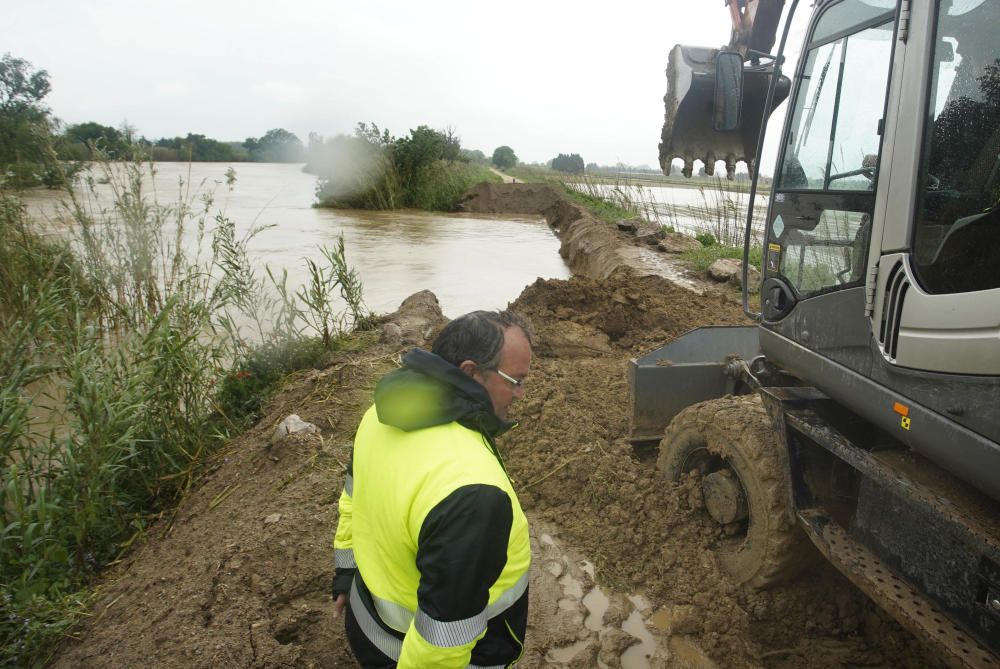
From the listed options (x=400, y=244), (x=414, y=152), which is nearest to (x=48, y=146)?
(x=400, y=244)

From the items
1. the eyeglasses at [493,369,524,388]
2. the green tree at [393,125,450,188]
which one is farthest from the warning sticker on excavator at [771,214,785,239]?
the green tree at [393,125,450,188]

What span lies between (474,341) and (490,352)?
0.05 metres

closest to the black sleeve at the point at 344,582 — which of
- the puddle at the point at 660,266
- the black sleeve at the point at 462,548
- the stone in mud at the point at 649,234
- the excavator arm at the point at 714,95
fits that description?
the black sleeve at the point at 462,548

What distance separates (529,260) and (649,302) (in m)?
8.35

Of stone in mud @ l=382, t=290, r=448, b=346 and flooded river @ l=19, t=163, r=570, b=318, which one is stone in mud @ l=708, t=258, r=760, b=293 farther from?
stone in mud @ l=382, t=290, r=448, b=346

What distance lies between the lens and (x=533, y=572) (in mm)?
3375

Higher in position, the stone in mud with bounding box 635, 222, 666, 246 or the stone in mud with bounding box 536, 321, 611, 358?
the stone in mud with bounding box 635, 222, 666, 246

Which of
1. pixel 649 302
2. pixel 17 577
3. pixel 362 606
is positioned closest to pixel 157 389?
pixel 17 577

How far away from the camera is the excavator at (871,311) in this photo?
73.7 inches

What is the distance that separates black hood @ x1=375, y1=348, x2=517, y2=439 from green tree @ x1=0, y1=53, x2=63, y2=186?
16.8 ft

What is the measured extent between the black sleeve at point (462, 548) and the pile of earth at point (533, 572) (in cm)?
154

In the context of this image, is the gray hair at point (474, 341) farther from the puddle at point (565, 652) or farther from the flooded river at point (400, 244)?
the flooded river at point (400, 244)

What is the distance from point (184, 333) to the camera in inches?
197

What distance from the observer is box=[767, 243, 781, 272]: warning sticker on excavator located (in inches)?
113
